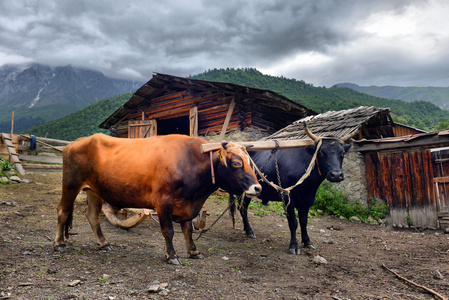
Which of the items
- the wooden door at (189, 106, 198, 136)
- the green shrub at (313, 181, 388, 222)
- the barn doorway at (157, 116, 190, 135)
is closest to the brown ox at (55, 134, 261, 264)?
the green shrub at (313, 181, 388, 222)

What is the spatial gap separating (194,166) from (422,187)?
23.3 feet

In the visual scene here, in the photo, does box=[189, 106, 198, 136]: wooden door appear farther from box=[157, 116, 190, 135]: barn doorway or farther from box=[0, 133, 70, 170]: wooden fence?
box=[0, 133, 70, 170]: wooden fence

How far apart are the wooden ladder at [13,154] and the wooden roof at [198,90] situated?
4.98 m

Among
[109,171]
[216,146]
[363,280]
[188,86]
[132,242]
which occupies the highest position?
[188,86]

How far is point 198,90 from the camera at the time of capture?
1217 cm

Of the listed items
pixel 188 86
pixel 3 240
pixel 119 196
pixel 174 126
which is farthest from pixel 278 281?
pixel 174 126

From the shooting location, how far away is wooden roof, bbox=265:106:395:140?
334 inches

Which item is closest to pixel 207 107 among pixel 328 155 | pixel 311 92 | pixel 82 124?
pixel 328 155

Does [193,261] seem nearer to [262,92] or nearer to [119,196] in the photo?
[119,196]

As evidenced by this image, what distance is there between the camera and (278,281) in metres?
3.52

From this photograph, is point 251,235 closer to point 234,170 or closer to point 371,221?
point 234,170

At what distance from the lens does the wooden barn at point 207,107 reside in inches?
426

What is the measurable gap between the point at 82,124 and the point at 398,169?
40.0 metres

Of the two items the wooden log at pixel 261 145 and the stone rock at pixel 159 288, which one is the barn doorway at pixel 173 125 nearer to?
the wooden log at pixel 261 145
